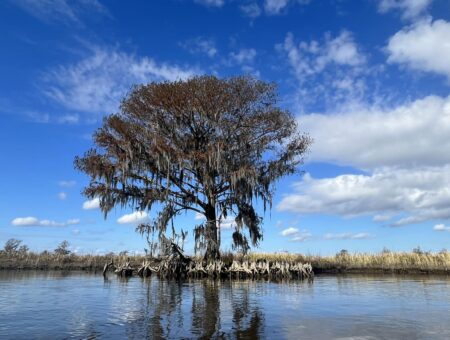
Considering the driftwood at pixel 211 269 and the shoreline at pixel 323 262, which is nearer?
the driftwood at pixel 211 269

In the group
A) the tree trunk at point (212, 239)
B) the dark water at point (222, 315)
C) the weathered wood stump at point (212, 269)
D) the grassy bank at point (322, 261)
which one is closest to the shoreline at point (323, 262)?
the grassy bank at point (322, 261)

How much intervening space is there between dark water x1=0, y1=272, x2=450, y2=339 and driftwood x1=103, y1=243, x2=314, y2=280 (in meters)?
7.95

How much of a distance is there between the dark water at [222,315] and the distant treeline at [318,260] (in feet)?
44.5

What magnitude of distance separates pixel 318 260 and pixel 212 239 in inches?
479

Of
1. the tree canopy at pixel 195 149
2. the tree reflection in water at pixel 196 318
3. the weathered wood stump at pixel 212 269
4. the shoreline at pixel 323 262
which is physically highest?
the tree canopy at pixel 195 149

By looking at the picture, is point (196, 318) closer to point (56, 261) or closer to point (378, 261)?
point (378, 261)

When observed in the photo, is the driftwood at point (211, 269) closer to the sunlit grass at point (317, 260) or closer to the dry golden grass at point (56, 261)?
the sunlit grass at point (317, 260)

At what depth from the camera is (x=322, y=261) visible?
31.0 m

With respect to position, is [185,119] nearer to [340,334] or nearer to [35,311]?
[35,311]

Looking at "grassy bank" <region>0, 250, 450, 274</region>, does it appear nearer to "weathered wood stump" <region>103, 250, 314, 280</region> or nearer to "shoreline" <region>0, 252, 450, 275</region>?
"shoreline" <region>0, 252, 450, 275</region>

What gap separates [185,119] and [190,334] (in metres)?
16.2

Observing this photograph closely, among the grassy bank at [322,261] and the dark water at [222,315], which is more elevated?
the grassy bank at [322,261]

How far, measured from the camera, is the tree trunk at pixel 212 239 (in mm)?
21922

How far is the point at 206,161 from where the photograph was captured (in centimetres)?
2139
